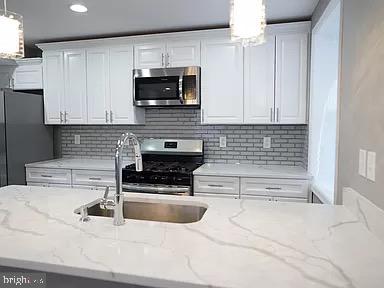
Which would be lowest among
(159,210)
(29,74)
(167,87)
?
(159,210)

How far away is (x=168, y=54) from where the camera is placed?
324 cm

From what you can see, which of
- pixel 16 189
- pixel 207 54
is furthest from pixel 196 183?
pixel 16 189

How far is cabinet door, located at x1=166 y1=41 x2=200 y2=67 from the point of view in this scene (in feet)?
10.4

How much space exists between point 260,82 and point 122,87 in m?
1.58

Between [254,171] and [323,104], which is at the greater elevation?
[323,104]

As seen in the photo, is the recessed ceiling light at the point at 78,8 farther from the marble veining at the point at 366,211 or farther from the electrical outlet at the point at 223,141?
the marble veining at the point at 366,211

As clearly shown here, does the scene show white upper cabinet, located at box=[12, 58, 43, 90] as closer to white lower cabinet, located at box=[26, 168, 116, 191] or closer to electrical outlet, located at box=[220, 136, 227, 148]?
white lower cabinet, located at box=[26, 168, 116, 191]

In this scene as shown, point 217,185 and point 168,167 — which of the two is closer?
point 217,185

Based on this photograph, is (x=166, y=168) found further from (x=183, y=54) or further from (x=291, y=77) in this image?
(x=291, y=77)

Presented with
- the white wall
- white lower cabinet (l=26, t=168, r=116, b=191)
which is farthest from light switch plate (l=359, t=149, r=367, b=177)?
white lower cabinet (l=26, t=168, r=116, b=191)

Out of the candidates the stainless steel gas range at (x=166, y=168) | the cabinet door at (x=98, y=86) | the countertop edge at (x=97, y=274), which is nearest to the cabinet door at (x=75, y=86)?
the cabinet door at (x=98, y=86)

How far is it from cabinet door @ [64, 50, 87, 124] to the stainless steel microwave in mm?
721

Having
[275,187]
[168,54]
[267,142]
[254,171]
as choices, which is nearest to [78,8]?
[168,54]

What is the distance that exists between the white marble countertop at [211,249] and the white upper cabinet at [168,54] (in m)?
2.18
